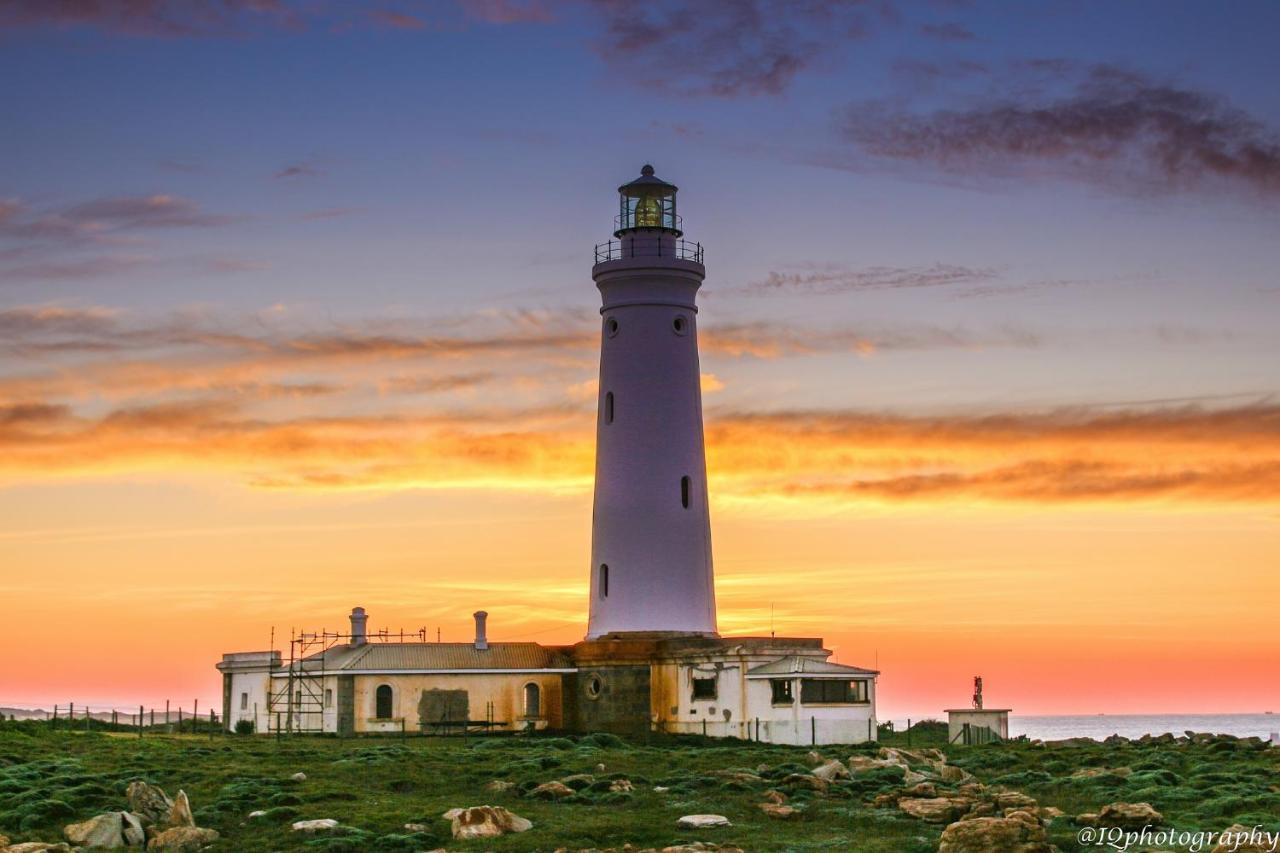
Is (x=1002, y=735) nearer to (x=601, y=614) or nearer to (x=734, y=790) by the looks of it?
(x=601, y=614)

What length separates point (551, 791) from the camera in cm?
3659

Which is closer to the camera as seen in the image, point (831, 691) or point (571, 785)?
point (571, 785)

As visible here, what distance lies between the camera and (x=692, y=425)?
55.2 m

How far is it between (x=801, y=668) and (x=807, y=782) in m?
13.1

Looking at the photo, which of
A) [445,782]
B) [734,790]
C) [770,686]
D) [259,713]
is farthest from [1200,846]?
[259,713]

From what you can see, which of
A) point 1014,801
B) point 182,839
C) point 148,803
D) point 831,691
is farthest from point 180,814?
point 831,691

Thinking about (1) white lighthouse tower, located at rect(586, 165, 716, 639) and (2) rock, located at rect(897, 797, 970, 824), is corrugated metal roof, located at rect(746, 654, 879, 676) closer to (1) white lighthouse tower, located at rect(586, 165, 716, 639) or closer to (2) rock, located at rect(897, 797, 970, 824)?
(1) white lighthouse tower, located at rect(586, 165, 716, 639)

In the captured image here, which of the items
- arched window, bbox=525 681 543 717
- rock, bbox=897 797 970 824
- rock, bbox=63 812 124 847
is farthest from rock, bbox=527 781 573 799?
arched window, bbox=525 681 543 717

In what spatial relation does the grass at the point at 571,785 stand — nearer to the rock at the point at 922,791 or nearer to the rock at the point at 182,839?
the rock at the point at 182,839

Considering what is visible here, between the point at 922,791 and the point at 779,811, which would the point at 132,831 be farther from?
the point at 922,791

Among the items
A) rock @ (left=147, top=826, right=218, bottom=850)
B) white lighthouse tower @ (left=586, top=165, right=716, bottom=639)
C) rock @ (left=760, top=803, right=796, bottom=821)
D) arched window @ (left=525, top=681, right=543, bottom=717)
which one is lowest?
rock @ (left=147, top=826, right=218, bottom=850)

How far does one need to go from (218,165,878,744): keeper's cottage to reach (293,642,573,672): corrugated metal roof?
68 mm

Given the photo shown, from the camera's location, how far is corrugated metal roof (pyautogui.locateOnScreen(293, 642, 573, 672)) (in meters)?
54.7

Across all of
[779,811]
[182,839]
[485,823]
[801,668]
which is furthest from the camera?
[801,668]
